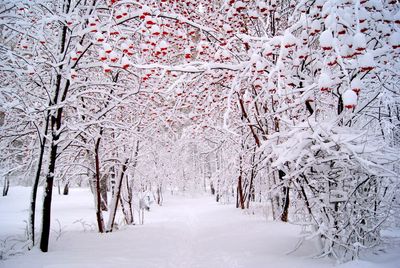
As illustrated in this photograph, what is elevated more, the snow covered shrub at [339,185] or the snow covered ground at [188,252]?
the snow covered shrub at [339,185]

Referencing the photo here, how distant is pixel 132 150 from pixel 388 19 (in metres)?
7.94

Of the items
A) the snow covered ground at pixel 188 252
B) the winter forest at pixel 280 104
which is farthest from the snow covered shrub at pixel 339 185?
the snow covered ground at pixel 188 252

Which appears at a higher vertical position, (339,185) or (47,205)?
(339,185)

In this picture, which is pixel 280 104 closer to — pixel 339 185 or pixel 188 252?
pixel 339 185

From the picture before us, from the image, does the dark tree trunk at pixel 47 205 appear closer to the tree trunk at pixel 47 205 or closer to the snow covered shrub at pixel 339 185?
the tree trunk at pixel 47 205

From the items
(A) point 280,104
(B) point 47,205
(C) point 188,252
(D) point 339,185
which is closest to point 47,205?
(B) point 47,205

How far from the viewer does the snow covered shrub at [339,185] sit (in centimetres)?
380

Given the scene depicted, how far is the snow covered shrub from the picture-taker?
12.5 ft

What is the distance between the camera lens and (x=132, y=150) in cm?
943

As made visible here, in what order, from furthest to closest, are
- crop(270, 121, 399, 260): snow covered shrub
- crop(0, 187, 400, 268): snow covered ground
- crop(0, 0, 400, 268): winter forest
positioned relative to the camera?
crop(0, 187, 400, 268): snow covered ground
crop(270, 121, 399, 260): snow covered shrub
crop(0, 0, 400, 268): winter forest

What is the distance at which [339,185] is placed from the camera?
4.20 metres

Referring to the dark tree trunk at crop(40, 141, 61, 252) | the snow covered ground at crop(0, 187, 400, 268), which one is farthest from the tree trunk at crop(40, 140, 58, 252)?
the snow covered ground at crop(0, 187, 400, 268)

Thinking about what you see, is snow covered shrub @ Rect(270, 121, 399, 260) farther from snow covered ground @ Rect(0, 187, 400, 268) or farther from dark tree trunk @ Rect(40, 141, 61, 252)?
dark tree trunk @ Rect(40, 141, 61, 252)

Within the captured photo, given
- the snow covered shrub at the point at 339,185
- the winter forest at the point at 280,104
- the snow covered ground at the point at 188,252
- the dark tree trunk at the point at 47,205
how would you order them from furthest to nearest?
the dark tree trunk at the point at 47,205
the snow covered ground at the point at 188,252
the snow covered shrub at the point at 339,185
the winter forest at the point at 280,104
